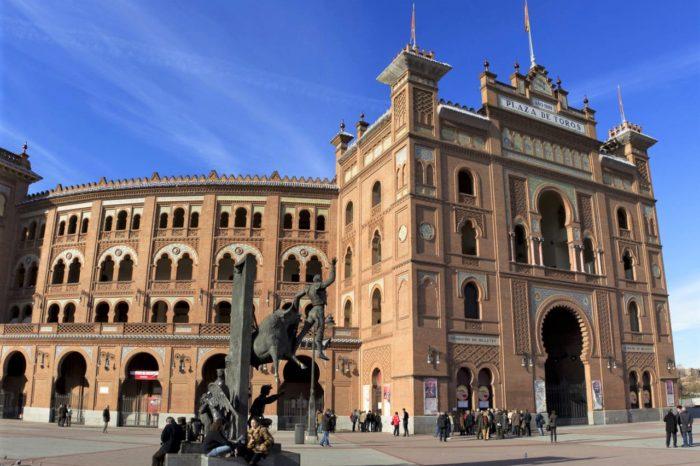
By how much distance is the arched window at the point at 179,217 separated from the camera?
1529 inches

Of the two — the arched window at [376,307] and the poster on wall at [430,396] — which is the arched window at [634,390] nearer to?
the poster on wall at [430,396]

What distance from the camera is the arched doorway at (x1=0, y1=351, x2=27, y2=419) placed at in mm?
34750

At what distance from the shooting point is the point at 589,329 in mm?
34406

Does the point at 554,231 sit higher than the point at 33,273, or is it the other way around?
the point at 554,231

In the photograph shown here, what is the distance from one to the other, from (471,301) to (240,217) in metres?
16.3

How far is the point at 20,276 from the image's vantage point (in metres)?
41.0

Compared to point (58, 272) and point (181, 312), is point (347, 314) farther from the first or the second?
point (58, 272)

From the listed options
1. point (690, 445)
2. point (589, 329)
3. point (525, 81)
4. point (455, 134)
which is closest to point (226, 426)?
point (690, 445)

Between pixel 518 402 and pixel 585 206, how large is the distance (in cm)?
1378

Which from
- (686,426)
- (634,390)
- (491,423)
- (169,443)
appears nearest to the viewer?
(169,443)

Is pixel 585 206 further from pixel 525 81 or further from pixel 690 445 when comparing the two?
pixel 690 445

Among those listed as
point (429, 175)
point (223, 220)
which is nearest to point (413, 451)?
point (429, 175)

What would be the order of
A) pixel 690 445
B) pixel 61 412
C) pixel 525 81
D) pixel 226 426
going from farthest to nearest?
pixel 525 81 → pixel 61 412 → pixel 690 445 → pixel 226 426

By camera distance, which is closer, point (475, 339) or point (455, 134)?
point (475, 339)
